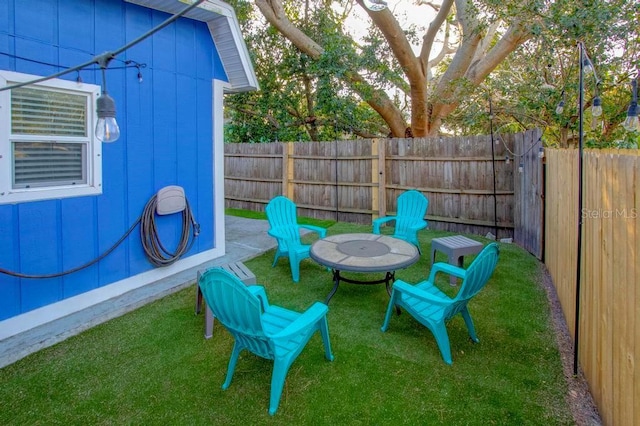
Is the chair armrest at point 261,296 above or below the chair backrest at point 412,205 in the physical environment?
below

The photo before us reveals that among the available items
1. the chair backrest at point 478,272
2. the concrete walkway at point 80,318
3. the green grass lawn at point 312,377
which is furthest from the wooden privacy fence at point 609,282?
the concrete walkway at point 80,318

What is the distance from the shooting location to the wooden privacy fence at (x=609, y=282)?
5.39 feet

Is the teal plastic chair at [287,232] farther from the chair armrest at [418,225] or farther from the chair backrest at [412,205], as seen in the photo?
the chair backrest at [412,205]

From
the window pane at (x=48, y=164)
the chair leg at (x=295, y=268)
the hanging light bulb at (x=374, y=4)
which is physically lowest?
the chair leg at (x=295, y=268)

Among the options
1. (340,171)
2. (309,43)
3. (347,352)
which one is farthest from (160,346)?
(309,43)

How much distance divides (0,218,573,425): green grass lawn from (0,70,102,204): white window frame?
3.78 feet

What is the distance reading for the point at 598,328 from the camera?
214 centimetres

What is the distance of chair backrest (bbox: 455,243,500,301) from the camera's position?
2.46 m

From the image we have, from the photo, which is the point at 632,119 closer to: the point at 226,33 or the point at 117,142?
the point at 117,142

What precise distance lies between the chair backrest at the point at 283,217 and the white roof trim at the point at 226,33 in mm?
1580

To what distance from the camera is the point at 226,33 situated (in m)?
4.57

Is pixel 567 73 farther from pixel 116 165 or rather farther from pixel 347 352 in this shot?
pixel 116 165

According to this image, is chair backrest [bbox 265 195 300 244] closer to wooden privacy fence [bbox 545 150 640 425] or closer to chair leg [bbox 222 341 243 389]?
chair leg [bbox 222 341 243 389]

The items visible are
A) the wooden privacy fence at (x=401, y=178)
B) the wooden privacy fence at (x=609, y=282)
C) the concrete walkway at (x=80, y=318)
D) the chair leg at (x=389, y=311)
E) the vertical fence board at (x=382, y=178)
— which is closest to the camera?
the wooden privacy fence at (x=609, y=282)
